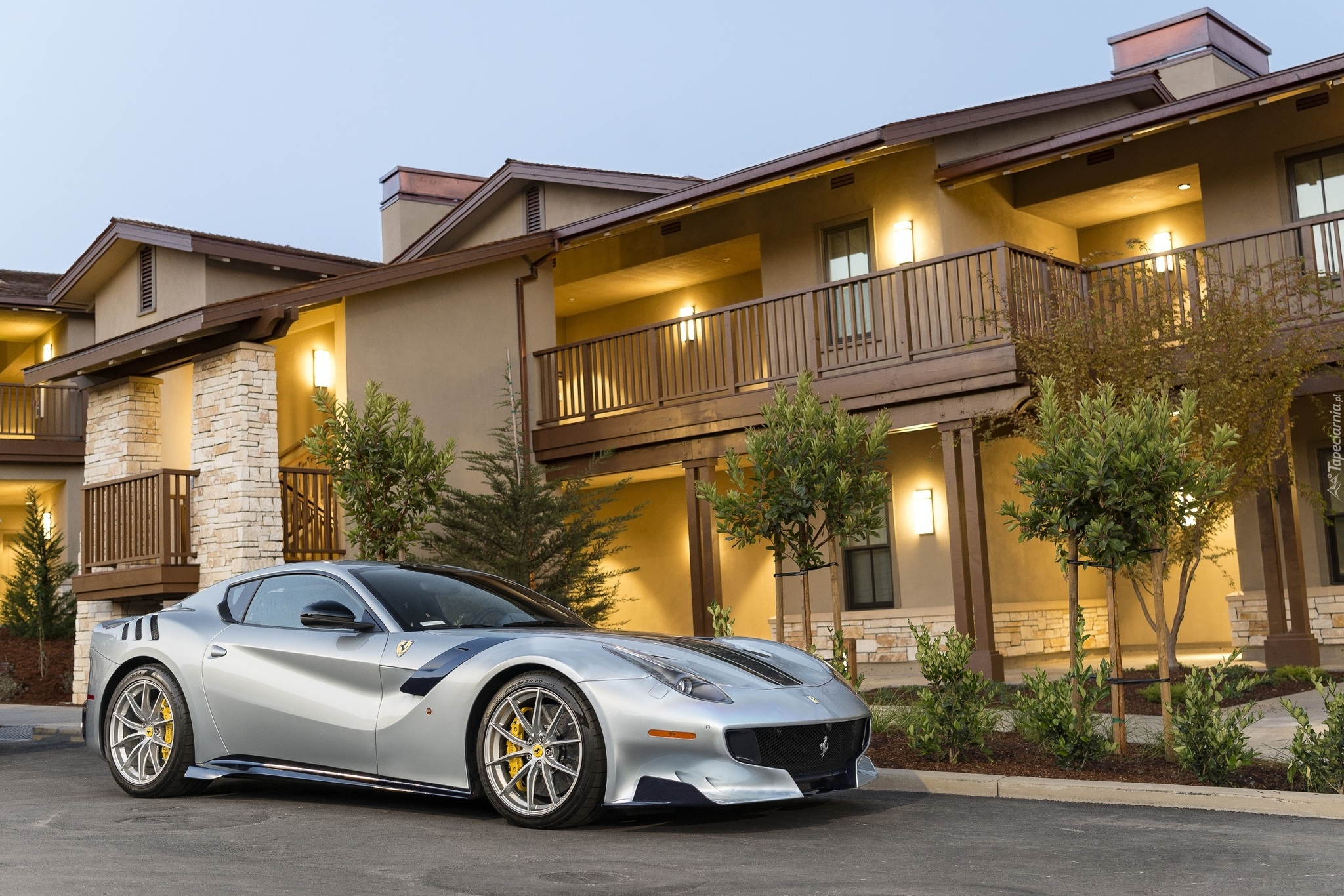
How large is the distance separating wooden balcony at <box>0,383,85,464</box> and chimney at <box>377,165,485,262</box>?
22.0 ft

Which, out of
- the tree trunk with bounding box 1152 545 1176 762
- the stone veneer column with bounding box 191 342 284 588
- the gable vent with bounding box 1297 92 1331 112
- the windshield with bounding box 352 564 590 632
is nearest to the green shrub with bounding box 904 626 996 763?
the tree trunk with bounding box 1152 545 1176 762

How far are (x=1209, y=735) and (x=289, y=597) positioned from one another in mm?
4858

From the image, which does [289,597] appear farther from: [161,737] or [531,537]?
[531,537]

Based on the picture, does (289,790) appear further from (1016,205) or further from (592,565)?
(1016,205)

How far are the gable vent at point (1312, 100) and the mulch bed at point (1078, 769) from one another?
926 cm

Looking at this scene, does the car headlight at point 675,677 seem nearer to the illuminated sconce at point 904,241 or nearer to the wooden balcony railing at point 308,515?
the wooden balcony railing at point 308,515

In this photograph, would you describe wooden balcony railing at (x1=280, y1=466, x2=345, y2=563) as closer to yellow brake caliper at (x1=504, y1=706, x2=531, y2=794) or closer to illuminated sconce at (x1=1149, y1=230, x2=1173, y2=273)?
yellow brake caliper at (x1=504, y1=706, x2=531, y2=794)

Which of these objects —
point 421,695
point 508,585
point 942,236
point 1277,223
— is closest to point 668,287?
point 942,236

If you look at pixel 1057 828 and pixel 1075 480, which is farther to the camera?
pixel 1075 480

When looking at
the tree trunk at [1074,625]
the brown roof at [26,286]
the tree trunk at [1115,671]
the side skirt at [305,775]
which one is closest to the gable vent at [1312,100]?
the tree trunk at [1074,625]

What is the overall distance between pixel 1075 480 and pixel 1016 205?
976 centimetres

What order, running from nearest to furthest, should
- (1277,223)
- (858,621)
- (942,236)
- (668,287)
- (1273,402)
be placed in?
(1273,402) < (1277,223) < (942,236) < (858,621) < (668,287)

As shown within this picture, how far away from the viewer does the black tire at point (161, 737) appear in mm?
7324

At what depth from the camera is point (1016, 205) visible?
16734mm
